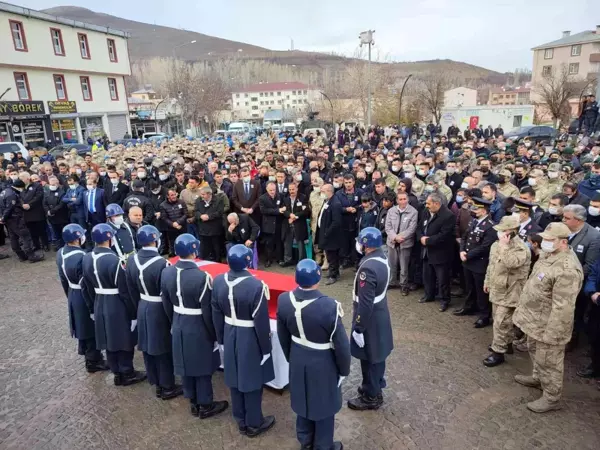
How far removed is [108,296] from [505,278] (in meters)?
4.69

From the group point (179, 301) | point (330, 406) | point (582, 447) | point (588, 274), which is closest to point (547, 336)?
point (582, 447)

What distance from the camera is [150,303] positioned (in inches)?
179

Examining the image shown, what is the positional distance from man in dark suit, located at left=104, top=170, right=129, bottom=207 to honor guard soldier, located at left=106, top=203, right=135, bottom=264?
155 inches

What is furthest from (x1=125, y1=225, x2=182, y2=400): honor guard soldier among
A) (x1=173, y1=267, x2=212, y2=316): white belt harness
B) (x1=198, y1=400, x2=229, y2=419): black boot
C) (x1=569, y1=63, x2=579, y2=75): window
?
(x1=569, y1=63, x2=579, y2=75): window

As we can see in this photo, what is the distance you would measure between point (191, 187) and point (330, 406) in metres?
6.56

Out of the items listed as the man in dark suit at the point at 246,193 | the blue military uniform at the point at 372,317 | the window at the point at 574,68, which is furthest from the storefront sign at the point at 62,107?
the window at the point at 574,68

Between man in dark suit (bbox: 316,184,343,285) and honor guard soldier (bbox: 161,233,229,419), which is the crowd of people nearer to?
man in dark suit (bbox: 316,184,343,285)

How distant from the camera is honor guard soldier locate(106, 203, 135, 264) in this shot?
20.6ft

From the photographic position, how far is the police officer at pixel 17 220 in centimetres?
981

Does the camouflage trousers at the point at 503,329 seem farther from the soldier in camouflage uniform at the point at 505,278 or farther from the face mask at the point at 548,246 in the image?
the face mask at the point at 548,246

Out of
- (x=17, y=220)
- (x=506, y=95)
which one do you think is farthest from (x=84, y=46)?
(x=506, y=95)

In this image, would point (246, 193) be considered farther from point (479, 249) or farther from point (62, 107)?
point (62, 107)

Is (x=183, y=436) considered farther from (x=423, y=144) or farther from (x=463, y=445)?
(x=423, y=144)

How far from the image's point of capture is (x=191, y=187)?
918 centimetres
